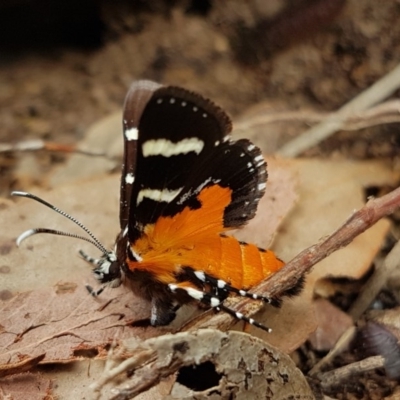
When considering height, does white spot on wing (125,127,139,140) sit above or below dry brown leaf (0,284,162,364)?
above

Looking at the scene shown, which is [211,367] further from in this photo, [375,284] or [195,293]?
[375,284]

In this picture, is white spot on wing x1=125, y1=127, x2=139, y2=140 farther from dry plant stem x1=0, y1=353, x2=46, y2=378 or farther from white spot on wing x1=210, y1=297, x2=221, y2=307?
dry plant stem x1=0, y1=353, x2=46, y2=378

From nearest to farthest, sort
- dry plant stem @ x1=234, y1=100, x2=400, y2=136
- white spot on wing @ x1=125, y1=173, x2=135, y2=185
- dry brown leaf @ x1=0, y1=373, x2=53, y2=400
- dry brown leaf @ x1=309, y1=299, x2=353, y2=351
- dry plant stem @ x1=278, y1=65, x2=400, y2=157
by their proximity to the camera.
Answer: dry brown leaf @ x1=0, y1=373, x2=53, y2=400, white spot on wing @ x1=125, y1=173, x2=135, y2=185, dry brown leaf @ x1=309, y1=299, x2=353, y2=351, dry plant stem @ x1=234, y1=100, x2=400, y2=136, dry plant stem @ x1=278, y1=65, x2=400, y2=157

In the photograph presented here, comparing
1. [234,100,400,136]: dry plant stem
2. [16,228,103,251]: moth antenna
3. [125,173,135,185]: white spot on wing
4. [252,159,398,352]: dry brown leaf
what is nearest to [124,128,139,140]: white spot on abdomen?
[125,173,135,185]: white spot on wing

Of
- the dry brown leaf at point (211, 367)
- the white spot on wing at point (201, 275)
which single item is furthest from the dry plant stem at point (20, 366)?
the white spot on wing at point (201, 275)

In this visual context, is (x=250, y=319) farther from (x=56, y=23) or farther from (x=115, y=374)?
(x=56, y=23)

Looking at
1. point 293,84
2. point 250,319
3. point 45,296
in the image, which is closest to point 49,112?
point 293,84
